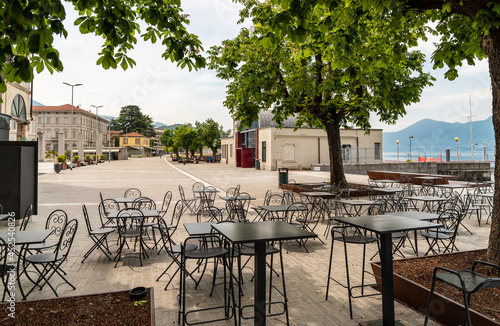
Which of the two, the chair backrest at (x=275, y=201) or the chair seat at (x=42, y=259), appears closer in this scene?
the chair seat at (x=42, y=259)

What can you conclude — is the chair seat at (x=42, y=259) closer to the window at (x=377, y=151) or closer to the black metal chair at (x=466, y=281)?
the black metal chair at (x=466, y=281)

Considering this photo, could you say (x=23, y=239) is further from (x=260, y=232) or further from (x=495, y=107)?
(x=495, y=107)

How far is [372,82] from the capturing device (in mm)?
11516

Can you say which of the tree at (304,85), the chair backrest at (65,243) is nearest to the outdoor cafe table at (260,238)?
the chair backrest at (65,243)

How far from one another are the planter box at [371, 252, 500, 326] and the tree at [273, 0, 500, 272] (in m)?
1.43

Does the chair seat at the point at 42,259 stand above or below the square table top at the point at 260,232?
below

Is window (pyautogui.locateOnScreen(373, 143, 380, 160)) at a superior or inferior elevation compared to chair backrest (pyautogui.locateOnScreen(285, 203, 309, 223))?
superior

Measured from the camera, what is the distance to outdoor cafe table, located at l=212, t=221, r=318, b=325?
3.09 m

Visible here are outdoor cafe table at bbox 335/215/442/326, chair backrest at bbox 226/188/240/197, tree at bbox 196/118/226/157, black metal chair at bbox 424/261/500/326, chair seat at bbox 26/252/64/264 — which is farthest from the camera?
tree at bbox 196/118/226/157

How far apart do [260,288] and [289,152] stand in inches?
1247

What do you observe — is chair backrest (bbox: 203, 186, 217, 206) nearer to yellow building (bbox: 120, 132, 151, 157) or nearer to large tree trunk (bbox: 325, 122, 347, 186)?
large tree trunk (bbox: 325, 122, 347, 186)

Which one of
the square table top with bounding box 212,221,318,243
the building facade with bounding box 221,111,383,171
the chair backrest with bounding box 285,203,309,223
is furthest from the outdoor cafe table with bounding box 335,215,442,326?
the building facade with bounding box 221,111,383,171

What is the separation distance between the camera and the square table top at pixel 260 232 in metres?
3.13

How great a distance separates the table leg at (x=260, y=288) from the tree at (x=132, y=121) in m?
128
